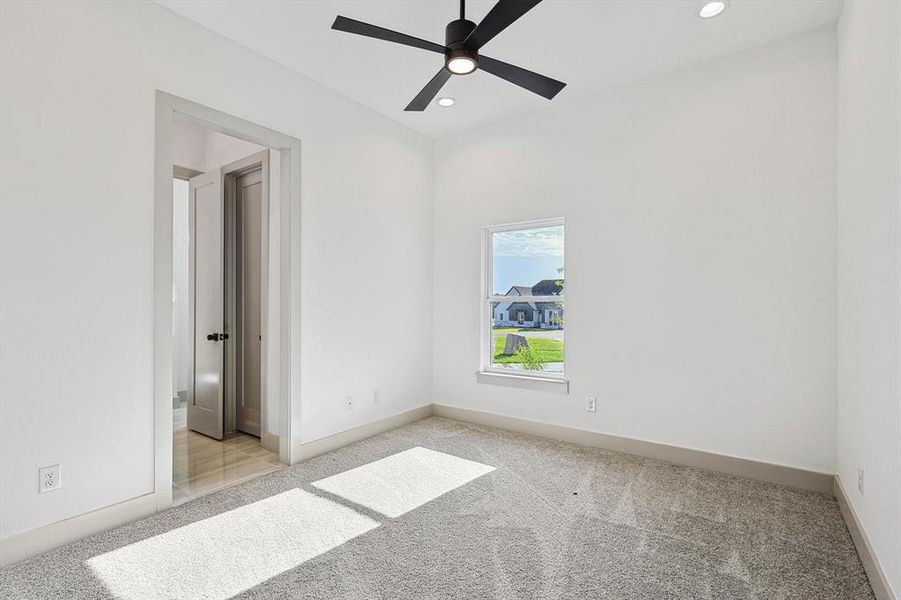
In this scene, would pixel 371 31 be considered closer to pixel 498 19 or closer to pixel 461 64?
pixel 461 64

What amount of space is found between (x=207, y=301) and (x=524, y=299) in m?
2.94

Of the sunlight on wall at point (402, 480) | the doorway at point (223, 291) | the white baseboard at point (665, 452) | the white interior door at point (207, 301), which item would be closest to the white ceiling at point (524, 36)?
the doorway at point (223, 291)

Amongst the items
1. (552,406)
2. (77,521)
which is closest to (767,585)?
(552,406)

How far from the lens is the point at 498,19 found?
6.88ft

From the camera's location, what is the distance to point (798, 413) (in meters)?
3.02

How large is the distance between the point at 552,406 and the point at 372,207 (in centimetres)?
236

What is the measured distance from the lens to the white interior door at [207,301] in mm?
4207

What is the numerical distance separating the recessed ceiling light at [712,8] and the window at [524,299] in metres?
1.72

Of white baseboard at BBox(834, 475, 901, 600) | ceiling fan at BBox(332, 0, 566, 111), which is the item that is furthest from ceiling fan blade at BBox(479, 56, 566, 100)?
white baseboard at BBox(834, 475, 901, 600)

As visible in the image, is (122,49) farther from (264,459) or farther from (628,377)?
(628,377)

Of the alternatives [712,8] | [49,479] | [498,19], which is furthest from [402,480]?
[712,8]

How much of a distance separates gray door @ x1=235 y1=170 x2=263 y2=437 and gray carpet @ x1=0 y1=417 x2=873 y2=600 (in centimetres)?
122

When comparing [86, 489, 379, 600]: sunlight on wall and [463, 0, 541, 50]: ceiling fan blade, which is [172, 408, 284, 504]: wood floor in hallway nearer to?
[86, 489, 379, 600]: sunlight on wall

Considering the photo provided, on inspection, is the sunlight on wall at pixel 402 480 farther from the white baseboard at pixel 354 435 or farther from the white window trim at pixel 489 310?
the white window trim at pixel 489 310
